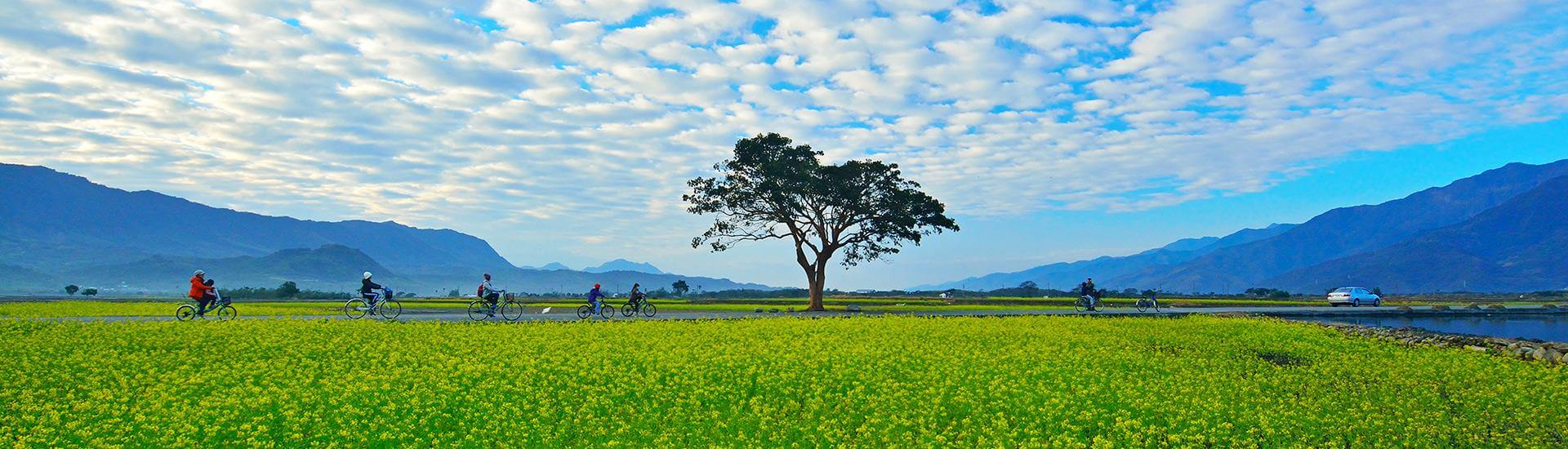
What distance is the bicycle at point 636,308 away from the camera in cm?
3722

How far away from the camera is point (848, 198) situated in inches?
2144

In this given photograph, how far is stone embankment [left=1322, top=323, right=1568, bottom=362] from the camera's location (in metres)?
23.0

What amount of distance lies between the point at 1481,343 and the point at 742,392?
2668cm

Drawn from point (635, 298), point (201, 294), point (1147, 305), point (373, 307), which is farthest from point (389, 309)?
point (1147, 305)

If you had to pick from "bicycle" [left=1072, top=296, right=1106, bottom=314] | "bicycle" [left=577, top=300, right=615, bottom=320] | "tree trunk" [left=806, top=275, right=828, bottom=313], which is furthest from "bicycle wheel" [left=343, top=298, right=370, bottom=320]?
"bicycle" [left=1072, top=296, right=1106, bottom=314]

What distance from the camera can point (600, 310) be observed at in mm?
36469

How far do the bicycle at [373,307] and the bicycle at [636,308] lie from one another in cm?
915

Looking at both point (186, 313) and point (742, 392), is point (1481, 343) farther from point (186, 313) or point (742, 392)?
point (186, 313)

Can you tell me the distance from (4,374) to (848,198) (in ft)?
Answer: 143

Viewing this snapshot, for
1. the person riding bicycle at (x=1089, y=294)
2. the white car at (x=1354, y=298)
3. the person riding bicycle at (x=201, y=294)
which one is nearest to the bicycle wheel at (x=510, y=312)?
the person riding bicycle at (x=201, y=294)

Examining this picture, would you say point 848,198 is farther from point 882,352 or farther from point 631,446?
point 631,446

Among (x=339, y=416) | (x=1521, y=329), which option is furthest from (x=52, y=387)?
(x=1521, y=329)

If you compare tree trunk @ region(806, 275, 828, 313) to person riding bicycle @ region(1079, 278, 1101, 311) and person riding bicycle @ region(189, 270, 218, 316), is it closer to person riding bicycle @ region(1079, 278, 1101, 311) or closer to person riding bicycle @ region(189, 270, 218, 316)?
person riding bicycle @ region(1079, 278, 1101, 311)

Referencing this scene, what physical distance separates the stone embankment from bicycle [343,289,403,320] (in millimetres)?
35430
